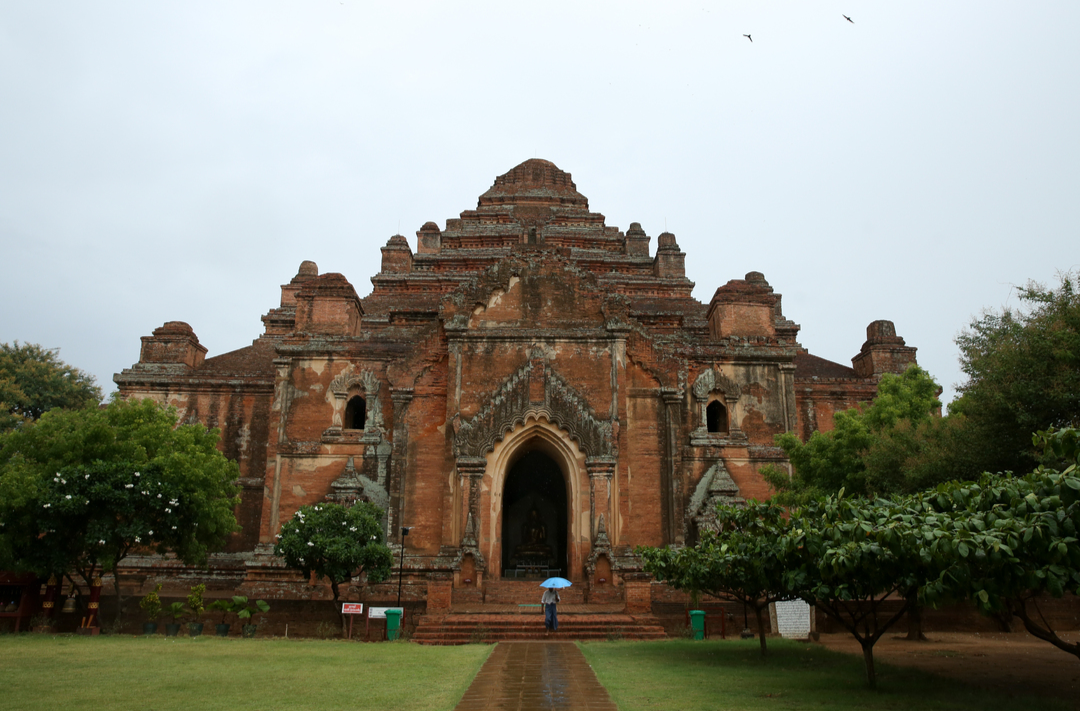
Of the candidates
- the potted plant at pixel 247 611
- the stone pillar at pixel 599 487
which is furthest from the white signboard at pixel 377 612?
the stone pillar at pixel 599 487

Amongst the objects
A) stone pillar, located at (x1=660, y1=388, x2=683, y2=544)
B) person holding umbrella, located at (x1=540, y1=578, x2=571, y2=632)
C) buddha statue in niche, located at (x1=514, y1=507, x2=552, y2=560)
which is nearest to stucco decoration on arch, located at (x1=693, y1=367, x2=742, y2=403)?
stone pillar, located at (x1=660, y1=388, x2=683, y2=544)

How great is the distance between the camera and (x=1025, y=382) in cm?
1358

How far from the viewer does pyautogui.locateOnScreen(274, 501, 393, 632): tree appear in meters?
18.7

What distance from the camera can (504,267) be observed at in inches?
935

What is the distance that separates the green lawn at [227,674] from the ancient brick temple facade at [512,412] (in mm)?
4509

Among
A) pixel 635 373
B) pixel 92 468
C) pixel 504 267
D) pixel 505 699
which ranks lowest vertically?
pixel 505 699

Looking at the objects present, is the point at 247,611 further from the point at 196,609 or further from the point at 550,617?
the point at 550,617

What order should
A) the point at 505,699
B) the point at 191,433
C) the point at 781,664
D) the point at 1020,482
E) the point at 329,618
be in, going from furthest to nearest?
1. the point at 191,433
2. the point at 329,618
3. the point at 781,664
4. the point at 505,699
5. the point at 1020,482

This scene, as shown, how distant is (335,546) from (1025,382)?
14.5 m

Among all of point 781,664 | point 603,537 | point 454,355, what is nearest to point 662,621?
point 603,537

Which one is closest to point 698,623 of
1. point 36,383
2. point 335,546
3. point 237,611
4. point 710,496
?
point 710,496

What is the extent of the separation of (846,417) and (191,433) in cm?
1722

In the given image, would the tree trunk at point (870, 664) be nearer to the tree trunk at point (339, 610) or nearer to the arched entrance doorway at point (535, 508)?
the tree trunk at point (339, 610)

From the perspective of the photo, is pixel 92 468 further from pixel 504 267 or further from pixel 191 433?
pixel 504 267
